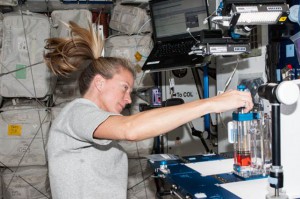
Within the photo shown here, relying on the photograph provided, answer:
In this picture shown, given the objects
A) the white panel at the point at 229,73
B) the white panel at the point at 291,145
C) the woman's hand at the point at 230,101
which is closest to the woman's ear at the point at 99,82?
the woman's hand at the point at 230,101

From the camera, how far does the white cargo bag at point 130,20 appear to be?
254 centimetres

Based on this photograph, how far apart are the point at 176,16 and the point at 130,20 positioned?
0.45 meters

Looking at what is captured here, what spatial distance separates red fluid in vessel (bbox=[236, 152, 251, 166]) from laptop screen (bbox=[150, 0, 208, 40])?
963 millimetres

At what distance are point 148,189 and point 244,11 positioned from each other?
1724 millimetres

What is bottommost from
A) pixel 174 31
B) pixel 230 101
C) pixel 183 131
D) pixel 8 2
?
pixel 183 131

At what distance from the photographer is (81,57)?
61.0 inches

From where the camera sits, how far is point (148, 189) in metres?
2.60

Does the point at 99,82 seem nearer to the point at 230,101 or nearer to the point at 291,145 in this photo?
the point at 230,101

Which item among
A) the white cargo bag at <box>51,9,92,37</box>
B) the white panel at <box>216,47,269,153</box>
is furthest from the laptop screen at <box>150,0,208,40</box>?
the white cargo bag at <box>51,9,92,37</box>

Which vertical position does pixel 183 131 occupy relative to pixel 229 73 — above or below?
below

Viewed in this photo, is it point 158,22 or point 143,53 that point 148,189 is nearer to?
point 143,53

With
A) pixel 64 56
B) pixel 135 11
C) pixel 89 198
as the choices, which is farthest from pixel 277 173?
pixel 135 11

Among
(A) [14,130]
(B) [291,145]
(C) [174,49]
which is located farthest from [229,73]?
(A) [14,130]

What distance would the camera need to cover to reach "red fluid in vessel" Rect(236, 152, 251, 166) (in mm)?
1283
